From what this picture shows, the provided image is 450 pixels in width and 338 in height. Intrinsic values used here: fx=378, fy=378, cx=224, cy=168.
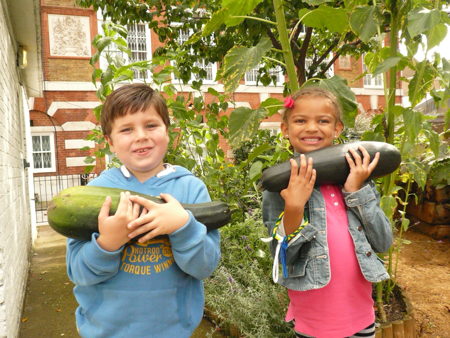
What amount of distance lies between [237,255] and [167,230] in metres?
2.13

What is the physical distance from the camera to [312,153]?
1.43m

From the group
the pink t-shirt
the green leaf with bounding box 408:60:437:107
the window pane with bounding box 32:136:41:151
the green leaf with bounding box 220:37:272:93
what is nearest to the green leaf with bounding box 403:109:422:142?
the green leaf with bounding box 408:60:437:107

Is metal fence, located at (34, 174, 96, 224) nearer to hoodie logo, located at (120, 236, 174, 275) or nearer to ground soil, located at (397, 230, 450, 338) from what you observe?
ground soil, located at (397, 230, 450, 338)

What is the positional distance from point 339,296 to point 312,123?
0.66 metres

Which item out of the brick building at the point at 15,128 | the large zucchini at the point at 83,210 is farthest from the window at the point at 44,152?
the large zucchini at the point at 83,210

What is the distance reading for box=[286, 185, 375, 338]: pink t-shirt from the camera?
4.65ft

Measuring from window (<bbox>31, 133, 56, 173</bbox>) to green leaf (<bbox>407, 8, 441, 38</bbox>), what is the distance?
12430 millimetres

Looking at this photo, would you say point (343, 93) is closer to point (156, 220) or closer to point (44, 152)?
point (156, 220)

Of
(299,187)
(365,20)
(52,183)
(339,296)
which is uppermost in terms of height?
(365,20)

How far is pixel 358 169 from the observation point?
1.40m

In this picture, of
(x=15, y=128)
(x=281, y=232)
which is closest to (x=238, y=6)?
(x=281, y=232)

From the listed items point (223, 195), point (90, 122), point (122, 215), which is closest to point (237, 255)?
point (223, 195)

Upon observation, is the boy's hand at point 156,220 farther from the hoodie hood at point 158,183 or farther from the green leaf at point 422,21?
the green leaf at point 422,21

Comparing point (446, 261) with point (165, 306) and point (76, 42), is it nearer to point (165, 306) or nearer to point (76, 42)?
point (165, 306)
